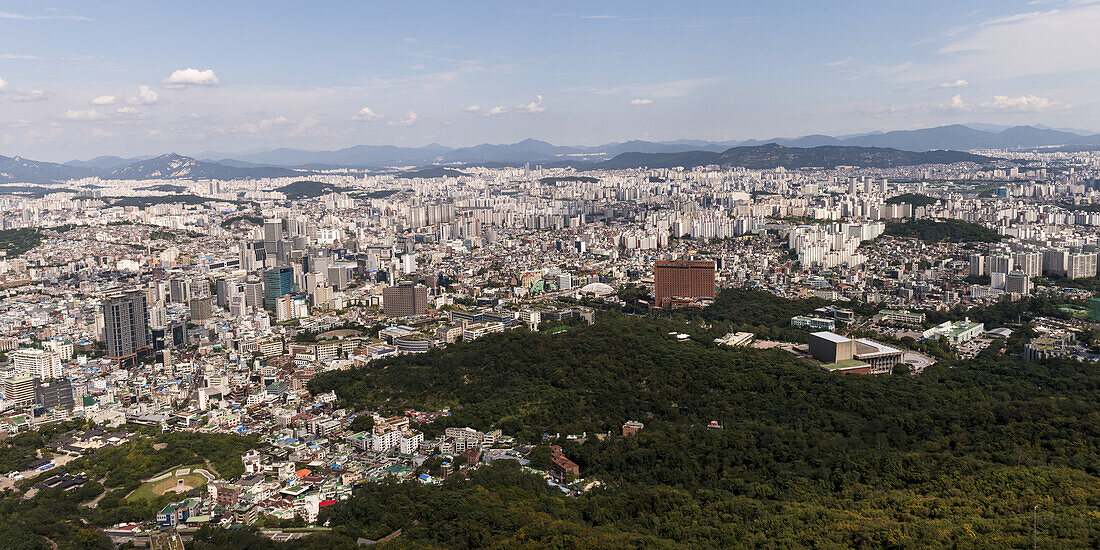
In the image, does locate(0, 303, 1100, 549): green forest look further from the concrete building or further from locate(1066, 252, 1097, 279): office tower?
locate(1066, 252, 1097, 279): office tower

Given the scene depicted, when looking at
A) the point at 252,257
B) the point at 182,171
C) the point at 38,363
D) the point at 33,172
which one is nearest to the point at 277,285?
the point at 252,257

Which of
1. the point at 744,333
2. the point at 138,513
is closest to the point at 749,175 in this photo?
the point at 744,333

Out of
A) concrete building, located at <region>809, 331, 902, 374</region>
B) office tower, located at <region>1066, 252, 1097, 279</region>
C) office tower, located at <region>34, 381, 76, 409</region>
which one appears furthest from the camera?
office tower, located at <region>1066, 252, 1097, 279</region>

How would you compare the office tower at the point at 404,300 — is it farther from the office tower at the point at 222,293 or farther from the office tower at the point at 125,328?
the office tower at the point at 125,328

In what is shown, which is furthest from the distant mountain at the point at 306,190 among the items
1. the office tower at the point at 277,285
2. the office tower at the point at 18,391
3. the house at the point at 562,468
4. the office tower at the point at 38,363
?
the house at the point at 562,468

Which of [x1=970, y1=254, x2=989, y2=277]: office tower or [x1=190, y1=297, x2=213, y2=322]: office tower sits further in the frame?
[x1=970, y1=254, x2=989, y2=277]: office tower

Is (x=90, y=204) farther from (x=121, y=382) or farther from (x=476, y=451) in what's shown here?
(x=476, y=451)

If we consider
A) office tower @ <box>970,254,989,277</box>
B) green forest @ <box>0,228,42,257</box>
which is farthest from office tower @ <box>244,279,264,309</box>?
office tower @ <box>970,254,989,277</box>
